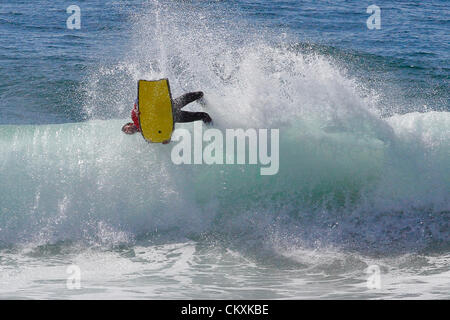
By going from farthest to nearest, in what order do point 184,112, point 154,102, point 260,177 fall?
point 260,177
point 184,112
point 154,102

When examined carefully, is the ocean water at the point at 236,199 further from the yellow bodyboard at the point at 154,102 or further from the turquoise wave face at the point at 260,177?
the yellow bodyboard at the point at 154,102

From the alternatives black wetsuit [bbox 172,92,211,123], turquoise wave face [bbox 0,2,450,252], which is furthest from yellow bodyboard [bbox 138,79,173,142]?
turquoise wave face [bbox 0,2,450,252]

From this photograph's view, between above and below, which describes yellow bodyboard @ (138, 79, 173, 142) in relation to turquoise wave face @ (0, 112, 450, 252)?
above

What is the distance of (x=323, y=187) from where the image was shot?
8.83 metres

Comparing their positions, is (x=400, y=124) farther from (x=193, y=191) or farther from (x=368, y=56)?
(x=368, y=56)

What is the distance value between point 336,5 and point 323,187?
11699 millimetres

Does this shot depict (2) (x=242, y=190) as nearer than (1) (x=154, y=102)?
No

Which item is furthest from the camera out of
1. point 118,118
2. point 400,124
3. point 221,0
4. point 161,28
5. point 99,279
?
point 221,0

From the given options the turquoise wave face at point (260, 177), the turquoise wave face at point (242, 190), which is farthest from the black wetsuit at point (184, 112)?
the turquoise wave face at point (242, 190)

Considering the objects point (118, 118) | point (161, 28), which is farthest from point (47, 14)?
point (118, 118)

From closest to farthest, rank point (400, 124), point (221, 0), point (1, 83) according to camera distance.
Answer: point (400, 124)
point (1, 83)
point (221, 0)

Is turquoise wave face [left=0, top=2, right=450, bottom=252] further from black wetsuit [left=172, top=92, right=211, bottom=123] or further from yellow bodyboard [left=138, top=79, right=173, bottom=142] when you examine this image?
yellow bodyboard [left=138, top=79, right=173, bottom=142]

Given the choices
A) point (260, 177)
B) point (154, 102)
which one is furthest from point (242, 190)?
point (154, 102)

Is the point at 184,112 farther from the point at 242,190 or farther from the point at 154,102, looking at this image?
the point at 242,190
